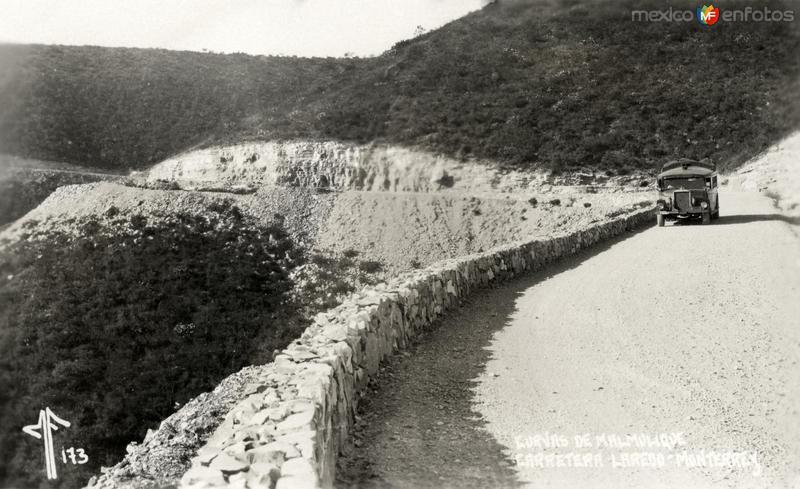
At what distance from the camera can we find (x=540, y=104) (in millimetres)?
45812

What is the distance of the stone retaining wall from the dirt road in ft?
1.27

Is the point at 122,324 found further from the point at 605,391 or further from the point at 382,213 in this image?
the point at 382,213

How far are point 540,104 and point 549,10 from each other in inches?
758

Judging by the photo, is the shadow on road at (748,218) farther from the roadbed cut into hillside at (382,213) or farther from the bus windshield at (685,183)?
the roadbed cut into hillside at (382,213)

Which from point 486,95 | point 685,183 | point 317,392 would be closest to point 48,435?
point 317,392

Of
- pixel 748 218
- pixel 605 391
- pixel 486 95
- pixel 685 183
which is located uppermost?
pixel 486 95

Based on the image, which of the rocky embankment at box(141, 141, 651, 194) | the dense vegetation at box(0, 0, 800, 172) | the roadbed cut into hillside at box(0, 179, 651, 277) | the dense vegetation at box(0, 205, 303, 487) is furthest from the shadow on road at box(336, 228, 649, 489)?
the dense vegetation at box(0, 0, 800, 172)

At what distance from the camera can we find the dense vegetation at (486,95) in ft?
134

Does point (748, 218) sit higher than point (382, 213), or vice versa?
point (382, 213)

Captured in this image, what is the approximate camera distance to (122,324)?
60.8ft

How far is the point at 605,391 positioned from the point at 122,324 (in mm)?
15802

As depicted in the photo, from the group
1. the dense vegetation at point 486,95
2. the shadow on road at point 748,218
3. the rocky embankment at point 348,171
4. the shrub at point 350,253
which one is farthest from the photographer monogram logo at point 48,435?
the rocky embankment at point 348,171

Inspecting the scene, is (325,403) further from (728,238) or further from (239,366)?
(728,238)

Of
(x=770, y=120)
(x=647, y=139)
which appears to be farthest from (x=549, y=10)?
(x=770, y=120)
